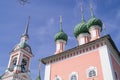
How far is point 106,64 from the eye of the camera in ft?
43.0

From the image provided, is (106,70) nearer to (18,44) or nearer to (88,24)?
(88,24)

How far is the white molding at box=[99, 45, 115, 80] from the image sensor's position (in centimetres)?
1251

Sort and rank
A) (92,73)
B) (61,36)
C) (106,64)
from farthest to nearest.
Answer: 1. (61,36)
2. (92,73)
3. (106,64)

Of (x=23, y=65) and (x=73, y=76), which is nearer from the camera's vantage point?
(x=73, y=76)

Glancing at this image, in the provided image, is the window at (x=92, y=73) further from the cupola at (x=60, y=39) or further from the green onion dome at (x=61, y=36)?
the green onion dome at (x=61, y=36)

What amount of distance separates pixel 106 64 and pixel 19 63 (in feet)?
55.9

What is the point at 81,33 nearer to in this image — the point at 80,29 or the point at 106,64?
the point at 80,29

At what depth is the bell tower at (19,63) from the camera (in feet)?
88.1

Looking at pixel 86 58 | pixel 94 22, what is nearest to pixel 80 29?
pixel 94 22

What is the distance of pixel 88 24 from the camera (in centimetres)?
1727

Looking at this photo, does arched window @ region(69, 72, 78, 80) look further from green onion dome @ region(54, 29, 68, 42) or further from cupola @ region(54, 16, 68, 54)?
green onion dome @ region(54, 29, 68, 42)

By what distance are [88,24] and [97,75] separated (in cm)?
550

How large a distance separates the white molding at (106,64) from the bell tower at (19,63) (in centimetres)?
1572

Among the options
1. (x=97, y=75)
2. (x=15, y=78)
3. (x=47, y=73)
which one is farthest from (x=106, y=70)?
(x=15, y=78)
